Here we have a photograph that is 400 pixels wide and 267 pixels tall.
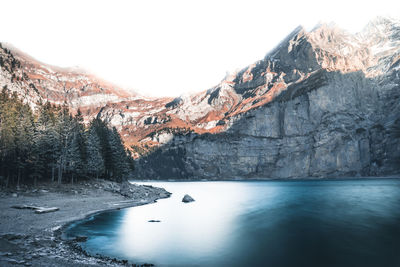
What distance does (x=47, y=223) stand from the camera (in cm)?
2422

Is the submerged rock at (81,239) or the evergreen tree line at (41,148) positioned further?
the evergreen tree line at (41,148)

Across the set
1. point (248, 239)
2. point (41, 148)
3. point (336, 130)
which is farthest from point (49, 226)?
point (336, 130)

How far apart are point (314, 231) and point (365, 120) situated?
173 metres

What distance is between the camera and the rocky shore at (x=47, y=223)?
1412 centimetres

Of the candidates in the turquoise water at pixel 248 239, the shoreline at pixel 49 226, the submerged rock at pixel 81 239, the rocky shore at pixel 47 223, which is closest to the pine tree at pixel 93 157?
the rocky shore at pixel 47 223

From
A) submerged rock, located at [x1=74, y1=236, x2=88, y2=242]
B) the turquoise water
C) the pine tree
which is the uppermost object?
the pine tree

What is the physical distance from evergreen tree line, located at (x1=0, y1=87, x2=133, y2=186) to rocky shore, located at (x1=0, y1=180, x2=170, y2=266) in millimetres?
4072

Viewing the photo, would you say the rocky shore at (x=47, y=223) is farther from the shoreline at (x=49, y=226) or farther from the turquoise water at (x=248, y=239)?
the turquoise water at (x=248, y=239)

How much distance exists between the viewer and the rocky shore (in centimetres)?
1412

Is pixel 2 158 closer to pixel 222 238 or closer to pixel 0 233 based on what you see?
pixel 0 233

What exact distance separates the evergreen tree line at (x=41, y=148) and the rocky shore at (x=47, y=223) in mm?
4072

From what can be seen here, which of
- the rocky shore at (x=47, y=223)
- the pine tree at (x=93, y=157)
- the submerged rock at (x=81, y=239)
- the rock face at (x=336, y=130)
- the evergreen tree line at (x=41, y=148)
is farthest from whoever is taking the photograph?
the rock face at (x=336, y=130)

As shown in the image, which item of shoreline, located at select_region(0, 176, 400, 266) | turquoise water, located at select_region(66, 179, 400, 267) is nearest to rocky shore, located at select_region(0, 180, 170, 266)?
shoreline, located at select_region(0, 176, 400, 266)

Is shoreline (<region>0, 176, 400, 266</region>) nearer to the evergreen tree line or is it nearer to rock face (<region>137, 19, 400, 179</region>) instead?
the evergreen tree line
